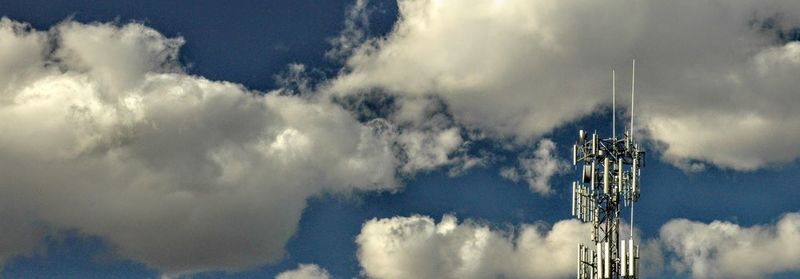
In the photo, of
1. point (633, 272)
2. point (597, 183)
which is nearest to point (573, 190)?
point (597, 183)

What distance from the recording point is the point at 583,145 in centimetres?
7900

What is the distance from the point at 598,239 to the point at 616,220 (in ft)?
5.63

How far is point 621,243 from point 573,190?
19.1 feet

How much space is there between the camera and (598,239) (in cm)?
7744

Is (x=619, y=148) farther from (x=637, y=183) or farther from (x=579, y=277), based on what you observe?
(x=579, y=277)

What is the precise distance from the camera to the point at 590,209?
256 feet

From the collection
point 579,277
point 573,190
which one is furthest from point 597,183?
point 579,277

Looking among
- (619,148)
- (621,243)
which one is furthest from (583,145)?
(621,243)

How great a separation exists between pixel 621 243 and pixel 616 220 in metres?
3.31

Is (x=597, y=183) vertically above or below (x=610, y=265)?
above

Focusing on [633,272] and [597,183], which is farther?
[597,183]

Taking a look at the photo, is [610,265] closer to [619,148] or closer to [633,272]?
[633,272]

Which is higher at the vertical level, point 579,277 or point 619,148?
point 619,148

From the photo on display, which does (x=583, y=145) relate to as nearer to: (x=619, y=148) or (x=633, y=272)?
(x=619, y=148)
